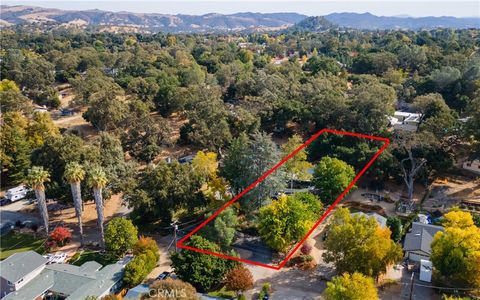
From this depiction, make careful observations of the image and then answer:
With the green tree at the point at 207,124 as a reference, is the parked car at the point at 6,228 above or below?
below

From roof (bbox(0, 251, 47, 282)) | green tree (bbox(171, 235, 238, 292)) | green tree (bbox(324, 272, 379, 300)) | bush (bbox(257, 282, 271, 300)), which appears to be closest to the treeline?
roof (bbox(0, 251, 47, 282))

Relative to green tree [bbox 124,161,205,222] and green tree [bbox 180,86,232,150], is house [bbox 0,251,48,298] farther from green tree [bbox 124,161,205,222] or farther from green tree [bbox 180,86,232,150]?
green tree [bbox 180,86,232,150]

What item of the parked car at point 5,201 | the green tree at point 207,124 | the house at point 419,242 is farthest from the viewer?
the green tree at point 207,124

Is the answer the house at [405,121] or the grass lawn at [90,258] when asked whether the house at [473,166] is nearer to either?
the house at [405,121]

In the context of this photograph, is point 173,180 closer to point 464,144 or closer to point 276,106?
point 276,106

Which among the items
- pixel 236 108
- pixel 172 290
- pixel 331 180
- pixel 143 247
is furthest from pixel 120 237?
pixel 236 108

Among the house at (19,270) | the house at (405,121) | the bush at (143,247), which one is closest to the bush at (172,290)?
the bush at (143,247)

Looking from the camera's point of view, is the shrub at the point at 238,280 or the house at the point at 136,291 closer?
the house at the point at 136,291
